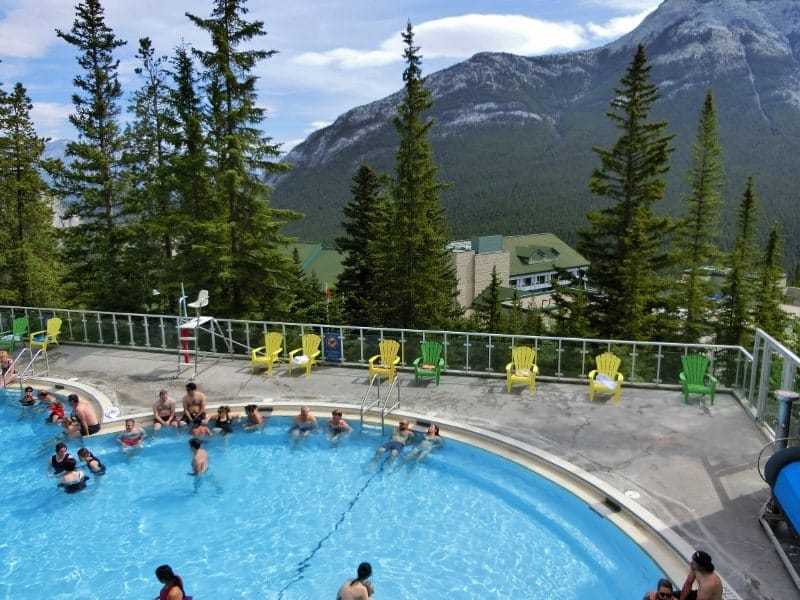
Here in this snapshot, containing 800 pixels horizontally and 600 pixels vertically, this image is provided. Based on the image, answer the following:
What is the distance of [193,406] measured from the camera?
12922 mm

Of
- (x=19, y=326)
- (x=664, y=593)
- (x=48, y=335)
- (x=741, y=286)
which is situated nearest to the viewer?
(x=664, y=593)

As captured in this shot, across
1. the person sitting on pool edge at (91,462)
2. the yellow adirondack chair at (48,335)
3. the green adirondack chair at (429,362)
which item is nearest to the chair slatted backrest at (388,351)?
the green adirondack chair at (429,362)

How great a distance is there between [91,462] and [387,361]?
22.2ft

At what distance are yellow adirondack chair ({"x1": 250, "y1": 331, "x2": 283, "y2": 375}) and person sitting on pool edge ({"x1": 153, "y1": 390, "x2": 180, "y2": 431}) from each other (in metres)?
3.02

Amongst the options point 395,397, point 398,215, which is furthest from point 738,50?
point 395,397

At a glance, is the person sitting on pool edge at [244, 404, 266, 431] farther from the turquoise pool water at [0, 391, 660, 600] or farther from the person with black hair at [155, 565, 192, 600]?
the person with black hair at [155, 565, 192, 600]

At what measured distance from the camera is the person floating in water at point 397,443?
11.6m

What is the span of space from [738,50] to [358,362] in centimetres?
22886

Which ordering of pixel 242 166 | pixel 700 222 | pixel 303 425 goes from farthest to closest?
pixel 700 222, pixel 242 166, pixel 303 425

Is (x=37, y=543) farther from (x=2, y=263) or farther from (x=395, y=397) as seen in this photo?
(x=2, y=263)

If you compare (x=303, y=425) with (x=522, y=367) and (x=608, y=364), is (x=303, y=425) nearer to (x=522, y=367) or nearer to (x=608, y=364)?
(x=522, y=367)

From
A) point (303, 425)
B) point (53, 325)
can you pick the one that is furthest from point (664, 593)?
point (53, 325)

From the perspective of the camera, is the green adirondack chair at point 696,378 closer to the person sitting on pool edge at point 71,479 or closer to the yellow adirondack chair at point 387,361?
the yellow adirondack chair at point 387,361

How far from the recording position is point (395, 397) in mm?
13531
